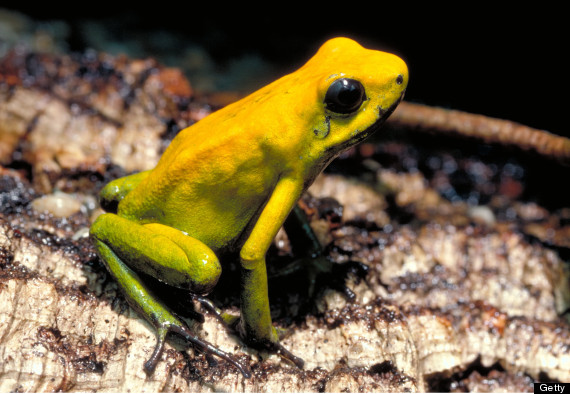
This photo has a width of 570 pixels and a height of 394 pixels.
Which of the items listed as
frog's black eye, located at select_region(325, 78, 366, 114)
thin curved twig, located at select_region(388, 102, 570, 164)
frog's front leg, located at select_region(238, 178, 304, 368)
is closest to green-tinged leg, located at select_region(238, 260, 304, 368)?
frog's front leg, located at select_region(238, 178, 304, 368)

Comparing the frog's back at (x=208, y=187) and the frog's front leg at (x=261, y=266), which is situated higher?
the frog's back at (x=208, y=187)

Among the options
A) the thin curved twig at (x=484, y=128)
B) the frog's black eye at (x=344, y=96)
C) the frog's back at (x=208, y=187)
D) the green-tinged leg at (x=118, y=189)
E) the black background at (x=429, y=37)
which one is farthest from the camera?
the black background at (x=429, y=37)

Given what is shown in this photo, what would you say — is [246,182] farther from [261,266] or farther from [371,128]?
[371,128]

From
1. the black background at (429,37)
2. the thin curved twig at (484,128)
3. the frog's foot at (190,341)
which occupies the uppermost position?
the black background at (429,37)

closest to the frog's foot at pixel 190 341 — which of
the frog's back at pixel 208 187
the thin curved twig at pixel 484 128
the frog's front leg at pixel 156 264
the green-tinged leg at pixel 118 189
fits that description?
the frog's front leg at pixel 156 264

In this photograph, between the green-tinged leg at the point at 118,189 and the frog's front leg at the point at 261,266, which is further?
the green-tinged leg at the point at 118,189

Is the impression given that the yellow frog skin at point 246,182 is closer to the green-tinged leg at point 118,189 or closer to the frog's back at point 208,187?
the frog's back at point 208,187

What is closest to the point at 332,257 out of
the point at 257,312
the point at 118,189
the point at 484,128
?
the point at 257,312

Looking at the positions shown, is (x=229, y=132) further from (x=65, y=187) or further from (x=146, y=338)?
(x=65, y=187)
